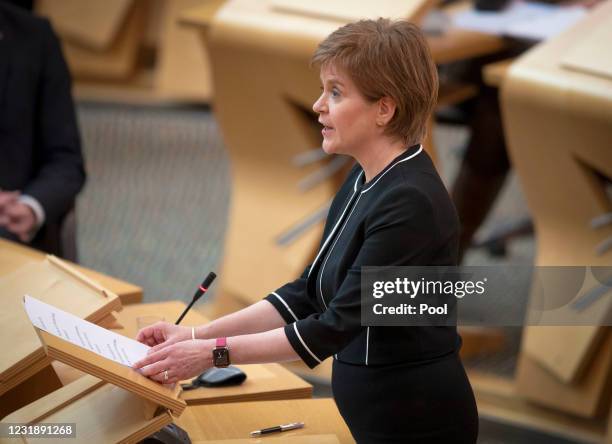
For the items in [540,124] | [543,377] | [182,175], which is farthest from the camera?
[182,175]

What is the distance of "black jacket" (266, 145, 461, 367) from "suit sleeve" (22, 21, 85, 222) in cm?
134

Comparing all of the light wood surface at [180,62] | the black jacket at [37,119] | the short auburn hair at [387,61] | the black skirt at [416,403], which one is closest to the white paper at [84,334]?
the black skirt at [416,403]

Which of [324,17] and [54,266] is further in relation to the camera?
[324,17]

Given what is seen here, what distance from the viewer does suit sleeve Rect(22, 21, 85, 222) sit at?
281cm

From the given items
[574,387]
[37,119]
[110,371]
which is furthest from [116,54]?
[110,371]

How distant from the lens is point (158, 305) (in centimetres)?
227

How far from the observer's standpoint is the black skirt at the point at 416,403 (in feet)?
5.24

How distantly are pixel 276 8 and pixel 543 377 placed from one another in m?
1.35

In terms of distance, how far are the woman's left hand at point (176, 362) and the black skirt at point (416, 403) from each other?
0.84 feet

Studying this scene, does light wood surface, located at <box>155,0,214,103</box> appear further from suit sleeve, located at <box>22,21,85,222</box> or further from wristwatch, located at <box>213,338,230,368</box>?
wristwatch, located at <box>213,338,230,368</box>

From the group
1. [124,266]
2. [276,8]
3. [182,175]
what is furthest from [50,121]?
[182,175]

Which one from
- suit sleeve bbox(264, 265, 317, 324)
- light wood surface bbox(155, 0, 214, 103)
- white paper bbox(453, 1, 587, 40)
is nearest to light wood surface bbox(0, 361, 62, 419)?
suit sleeve bbox(264, 265, 317, 324)

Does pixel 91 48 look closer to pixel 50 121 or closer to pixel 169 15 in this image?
pixel 169 15

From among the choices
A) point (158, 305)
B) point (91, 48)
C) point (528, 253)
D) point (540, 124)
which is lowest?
point (528, 253)
